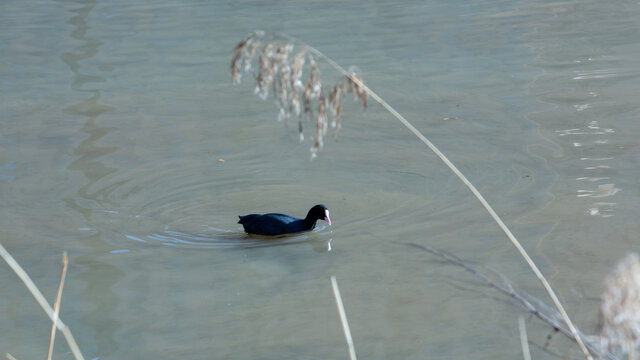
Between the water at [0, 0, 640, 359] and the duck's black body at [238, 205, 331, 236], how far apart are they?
0.15m

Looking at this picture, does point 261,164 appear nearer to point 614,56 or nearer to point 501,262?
point 501,262

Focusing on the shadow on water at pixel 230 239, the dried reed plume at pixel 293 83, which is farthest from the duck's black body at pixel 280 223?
the dried reed plume at pixel 293 83

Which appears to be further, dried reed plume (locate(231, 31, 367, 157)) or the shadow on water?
the shadow on water

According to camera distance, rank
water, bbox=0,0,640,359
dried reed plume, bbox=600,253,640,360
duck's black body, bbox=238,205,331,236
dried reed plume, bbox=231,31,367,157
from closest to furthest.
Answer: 1. dried reed plume, bbox=600,253,640,360
2. dried reed plume, bbox=231,31,367,157
3. water, bbox=0,0,640,359
4. duck's black body, bbox=238,205,331,236

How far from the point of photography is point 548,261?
577 cm

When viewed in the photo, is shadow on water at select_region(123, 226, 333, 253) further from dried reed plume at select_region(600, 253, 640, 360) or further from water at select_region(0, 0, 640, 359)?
dried reed plume at select_region(600, 253, 640, 360)

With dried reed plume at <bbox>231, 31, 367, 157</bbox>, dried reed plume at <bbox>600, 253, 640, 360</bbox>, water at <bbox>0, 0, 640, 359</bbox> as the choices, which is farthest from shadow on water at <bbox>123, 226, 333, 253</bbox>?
dried reed plume at <bbox>600, 253, 640, 360</bbox>

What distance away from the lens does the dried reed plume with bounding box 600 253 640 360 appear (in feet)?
6.12

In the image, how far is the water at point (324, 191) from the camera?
521 centimetres

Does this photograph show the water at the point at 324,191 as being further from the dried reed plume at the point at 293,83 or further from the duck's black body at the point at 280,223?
the dried reed plume at the point at 293,83

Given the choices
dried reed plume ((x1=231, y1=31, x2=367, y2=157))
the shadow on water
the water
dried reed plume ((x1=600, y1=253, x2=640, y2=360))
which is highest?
dried reed plume ((x1=231, y1=31, x2=367, y2=157))

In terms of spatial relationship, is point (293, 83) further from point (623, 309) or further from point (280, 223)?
point (280, 223)

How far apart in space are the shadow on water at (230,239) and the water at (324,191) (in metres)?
0.02

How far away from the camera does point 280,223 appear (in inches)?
257
